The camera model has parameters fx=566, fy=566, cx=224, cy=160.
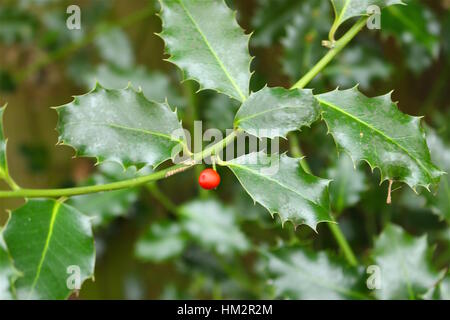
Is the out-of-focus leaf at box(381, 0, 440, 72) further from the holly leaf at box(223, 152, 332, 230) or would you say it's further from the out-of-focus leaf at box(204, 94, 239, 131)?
the holly leaf at box(223, 152, 332, 230)

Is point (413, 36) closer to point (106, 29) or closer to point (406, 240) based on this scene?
point (406, 240)

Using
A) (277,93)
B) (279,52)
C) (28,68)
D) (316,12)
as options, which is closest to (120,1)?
(28,68)

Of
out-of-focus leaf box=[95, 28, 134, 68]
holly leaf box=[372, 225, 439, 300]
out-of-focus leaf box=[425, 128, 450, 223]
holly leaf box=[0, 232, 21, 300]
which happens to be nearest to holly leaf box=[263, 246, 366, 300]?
holly leaf box=[372, 225, 439, 300]

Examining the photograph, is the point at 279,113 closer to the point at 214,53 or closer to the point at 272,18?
the point at 214,53

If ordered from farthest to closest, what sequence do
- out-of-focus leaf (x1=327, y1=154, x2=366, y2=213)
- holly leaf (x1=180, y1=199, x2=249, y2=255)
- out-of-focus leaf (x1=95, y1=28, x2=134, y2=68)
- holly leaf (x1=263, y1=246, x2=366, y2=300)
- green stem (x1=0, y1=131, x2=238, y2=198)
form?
out-of-focus leaf (x1=95, y1=28, x2=134, y2=68) → holly leaf (x1=180, y1=199, x2=249, y2=255) → out-of-focus leaf (x1=327, y1=154, x2=366, y2=213) → holly leaf (x1=263, y1=246, x2=366, y2=300) → green stem (x1=0, y1=131, x2=238, y2=198)
